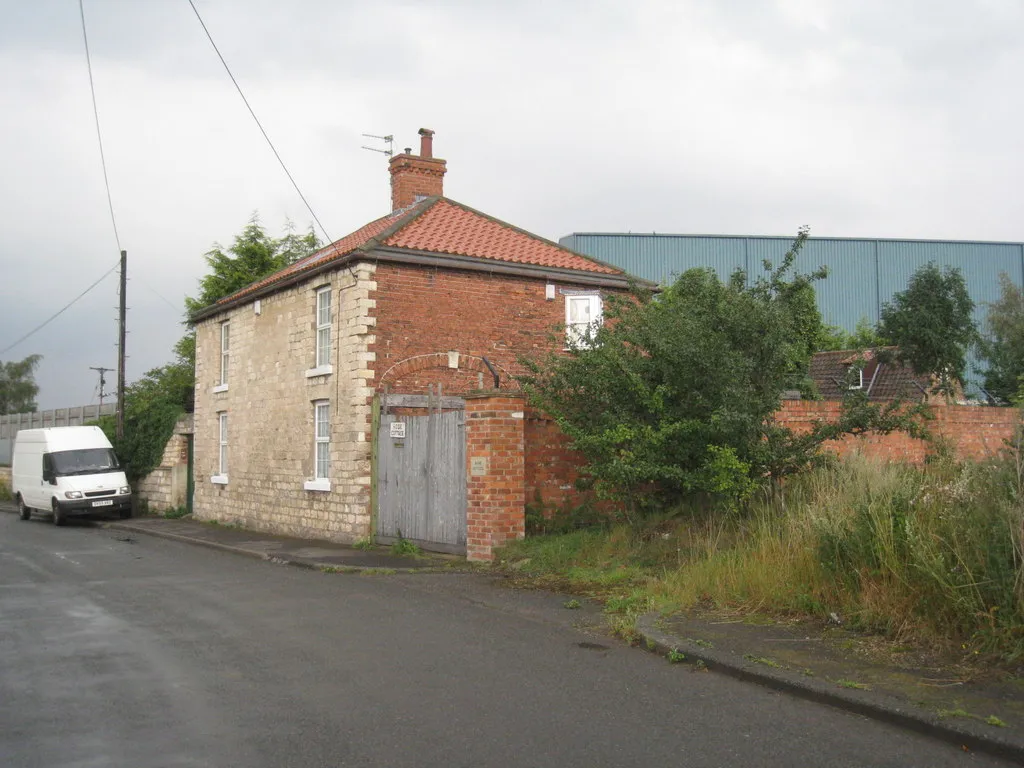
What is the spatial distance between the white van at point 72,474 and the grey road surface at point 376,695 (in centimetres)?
1481

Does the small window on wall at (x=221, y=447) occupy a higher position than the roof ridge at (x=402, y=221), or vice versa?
the roof ridge at (x=402, y=221)

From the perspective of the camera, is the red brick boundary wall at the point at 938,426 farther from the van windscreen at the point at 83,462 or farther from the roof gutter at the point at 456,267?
the van windscreen at the point at 83,462

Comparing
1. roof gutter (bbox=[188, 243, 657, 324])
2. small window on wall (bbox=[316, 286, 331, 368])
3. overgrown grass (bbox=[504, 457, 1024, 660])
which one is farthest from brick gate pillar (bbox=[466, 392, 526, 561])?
small window on wall (bbox=[316, 286, 331, 368])

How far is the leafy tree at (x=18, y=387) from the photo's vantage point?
6912cm

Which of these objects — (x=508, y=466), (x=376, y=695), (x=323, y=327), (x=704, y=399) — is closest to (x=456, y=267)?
(x=323, y=327)

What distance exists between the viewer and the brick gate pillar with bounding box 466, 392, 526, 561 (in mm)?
12414

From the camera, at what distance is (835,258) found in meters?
50.5

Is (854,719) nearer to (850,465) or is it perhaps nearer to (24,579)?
(850,465)

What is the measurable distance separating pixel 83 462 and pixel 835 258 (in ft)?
130

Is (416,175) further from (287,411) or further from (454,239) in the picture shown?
(287,411)

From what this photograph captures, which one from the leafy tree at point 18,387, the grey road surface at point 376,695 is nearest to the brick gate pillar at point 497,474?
the grey road surface at point 376,695

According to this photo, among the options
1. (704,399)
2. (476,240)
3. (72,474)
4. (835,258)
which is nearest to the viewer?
(704,399)

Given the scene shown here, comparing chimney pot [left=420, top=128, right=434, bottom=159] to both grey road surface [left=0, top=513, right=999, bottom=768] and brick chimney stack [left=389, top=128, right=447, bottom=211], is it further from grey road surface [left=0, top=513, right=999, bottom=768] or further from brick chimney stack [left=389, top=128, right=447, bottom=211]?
grey road surface [left=0, top=513, right=999, bottom=768]

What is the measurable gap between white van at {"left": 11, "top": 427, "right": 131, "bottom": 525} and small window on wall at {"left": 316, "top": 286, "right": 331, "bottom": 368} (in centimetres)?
998
